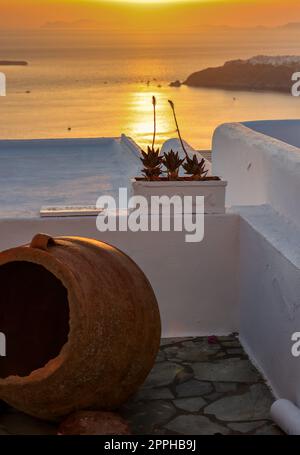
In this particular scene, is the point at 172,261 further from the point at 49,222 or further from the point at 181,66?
the point at 181,66

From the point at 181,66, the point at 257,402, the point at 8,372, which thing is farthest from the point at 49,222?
the point at 181,66

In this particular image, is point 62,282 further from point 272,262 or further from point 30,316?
point 272,262

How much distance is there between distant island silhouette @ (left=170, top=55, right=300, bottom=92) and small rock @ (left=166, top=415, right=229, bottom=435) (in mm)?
119075

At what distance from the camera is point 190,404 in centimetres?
620

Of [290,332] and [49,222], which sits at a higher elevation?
[49,222]

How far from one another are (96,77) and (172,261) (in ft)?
533

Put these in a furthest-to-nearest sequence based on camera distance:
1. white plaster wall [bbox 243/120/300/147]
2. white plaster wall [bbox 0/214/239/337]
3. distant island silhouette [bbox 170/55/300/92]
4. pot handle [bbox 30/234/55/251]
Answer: distant island silhouette [bbox 170/55/300/92] → white plaster wall [bbox 243/120/300/147] → white plaster wall [bbox 0/214/239/337] → pot handle [bbox 30/234/55/251]

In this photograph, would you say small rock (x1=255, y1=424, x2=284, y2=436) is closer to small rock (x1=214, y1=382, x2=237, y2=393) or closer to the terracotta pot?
small rock (x1=214, y1=382, x2=237, y2=393)

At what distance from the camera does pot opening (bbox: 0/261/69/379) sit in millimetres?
6191

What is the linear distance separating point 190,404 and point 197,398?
11cm

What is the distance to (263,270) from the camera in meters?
6.71

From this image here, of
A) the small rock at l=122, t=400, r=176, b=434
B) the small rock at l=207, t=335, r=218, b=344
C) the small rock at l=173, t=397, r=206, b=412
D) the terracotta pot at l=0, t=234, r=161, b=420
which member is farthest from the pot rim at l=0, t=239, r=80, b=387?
the small rock at l=207, t=335, r=218, b=344

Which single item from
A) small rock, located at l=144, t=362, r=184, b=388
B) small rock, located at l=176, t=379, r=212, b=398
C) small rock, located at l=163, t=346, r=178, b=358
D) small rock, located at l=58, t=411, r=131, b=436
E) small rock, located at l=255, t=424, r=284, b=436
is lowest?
small rock, located at l=255, t=424, r=284, b=436
